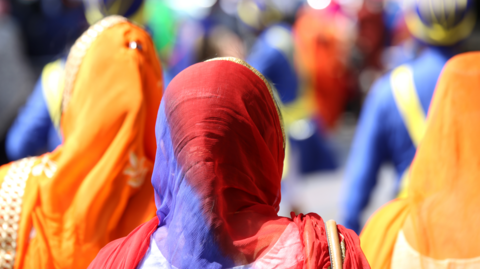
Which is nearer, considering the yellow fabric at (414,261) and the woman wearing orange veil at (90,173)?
the yellow fabric at (414,261)

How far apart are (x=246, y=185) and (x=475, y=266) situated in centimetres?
71

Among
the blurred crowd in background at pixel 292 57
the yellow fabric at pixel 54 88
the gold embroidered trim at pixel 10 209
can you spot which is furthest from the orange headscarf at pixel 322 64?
the gold embroidered trim at pixel 10 209

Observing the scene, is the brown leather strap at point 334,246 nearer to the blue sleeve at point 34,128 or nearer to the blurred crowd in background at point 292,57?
the blurred crowd in background at point 292,57

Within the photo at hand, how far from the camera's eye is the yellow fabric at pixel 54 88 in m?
2.48

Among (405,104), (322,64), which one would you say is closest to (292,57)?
(322,64)

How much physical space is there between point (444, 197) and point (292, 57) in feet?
10.4

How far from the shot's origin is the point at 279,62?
14.8ft

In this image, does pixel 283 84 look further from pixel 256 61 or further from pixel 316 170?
pixel 316 170

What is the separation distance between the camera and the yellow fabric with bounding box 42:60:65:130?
2.48 meters

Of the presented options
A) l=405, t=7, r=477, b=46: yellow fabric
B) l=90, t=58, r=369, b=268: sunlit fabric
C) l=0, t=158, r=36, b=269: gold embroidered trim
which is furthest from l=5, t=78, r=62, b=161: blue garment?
l=405, t=7, r=477, b=46: yellow fabric

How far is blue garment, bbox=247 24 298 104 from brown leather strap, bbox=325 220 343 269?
324cm

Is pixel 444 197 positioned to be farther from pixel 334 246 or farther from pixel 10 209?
pixel 10 209

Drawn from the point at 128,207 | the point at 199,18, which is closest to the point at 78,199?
the point at 128,207

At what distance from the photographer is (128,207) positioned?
1700mm
